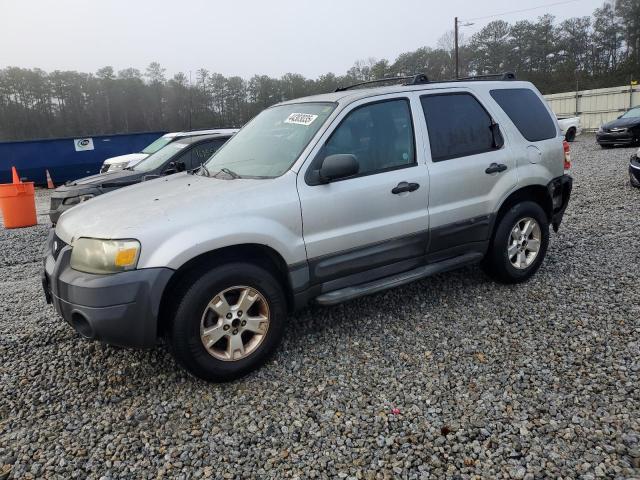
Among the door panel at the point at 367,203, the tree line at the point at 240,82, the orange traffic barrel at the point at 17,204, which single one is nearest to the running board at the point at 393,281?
the door panel at the point at 367,203

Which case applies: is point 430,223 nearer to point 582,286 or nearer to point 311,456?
point 582,286

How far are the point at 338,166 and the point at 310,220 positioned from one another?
0.42 metres

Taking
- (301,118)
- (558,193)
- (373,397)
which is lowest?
(373,397)

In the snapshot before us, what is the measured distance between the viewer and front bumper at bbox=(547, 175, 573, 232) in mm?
4676

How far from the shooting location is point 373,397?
2984mm

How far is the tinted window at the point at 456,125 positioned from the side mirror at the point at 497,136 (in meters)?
0.03

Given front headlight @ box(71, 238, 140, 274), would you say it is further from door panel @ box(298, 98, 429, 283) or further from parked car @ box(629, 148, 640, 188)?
parked car @ box(629, 148, 640, 188)

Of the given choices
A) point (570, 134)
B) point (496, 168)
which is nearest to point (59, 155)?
point (496, 168)

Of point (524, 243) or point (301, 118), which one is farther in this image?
point (524, 243)

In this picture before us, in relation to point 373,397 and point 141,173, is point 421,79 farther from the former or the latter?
point 141,173

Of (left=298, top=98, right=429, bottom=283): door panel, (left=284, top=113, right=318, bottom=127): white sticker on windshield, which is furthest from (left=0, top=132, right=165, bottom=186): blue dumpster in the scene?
(left=298, top=98, right=429, bottom=283): door panel

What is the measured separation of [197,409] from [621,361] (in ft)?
9.22

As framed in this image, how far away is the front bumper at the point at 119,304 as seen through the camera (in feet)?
9.15

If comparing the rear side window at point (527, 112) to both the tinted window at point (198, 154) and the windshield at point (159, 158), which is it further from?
the windshield at point (159, 158)
